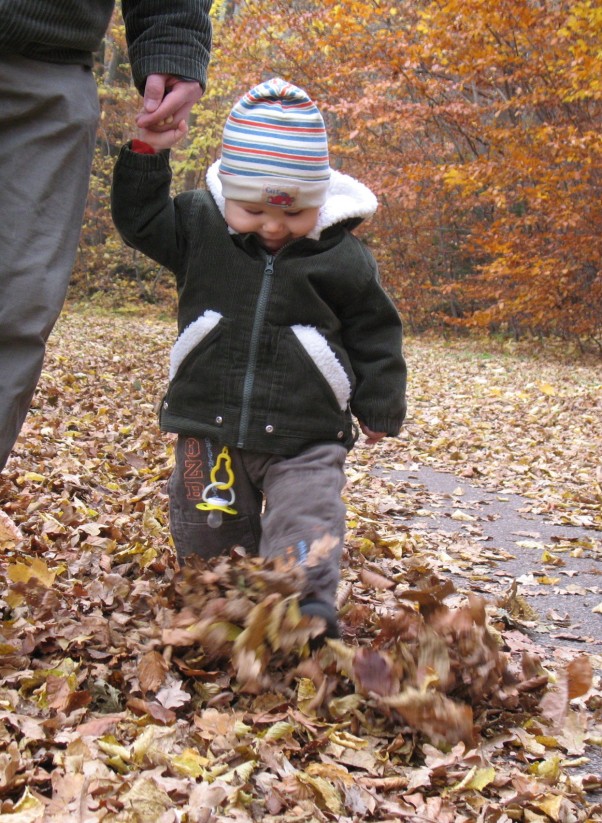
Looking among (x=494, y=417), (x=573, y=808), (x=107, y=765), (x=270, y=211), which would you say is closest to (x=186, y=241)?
(x=270, y=211)

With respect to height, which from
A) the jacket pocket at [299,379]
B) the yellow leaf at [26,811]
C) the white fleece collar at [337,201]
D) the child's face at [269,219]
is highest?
the white fleece collar at [337,201]

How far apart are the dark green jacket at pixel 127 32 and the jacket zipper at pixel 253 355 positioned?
2.03 ft

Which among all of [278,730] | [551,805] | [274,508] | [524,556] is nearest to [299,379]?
[274,508]

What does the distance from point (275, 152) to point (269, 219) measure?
20 centimetres

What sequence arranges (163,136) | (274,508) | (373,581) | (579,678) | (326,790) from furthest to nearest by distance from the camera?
(373,581) < (274,508) < (163,136) < (579,678) < (326,790)

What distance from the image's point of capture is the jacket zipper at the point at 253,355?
2.83 m

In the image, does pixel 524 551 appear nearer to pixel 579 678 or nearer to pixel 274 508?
pixel 579 678

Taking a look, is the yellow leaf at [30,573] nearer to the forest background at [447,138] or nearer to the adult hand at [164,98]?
the adult hand at [164,98]

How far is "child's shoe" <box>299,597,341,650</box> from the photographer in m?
2.36

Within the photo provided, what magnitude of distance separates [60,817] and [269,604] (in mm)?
744

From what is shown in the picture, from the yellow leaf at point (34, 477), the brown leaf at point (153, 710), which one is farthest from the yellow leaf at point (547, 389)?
the brown leaf at point (153, 710)

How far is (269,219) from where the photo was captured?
280 centimetres

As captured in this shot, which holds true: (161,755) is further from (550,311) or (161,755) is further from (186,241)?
(550,311)

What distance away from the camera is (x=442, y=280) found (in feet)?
67.8
